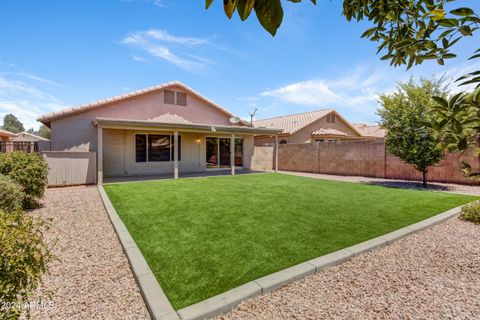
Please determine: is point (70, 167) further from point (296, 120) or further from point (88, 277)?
point (296, 120)

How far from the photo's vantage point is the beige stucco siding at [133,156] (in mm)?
13164

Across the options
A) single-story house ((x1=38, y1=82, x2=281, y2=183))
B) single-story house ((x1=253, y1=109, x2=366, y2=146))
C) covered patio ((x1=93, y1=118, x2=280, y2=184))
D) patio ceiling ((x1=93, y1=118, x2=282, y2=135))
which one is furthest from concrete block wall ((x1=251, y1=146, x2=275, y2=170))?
single-story house ((x1=253, y1=109, x2=366, y2=146))

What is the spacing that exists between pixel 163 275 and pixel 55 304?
1199 millimetres

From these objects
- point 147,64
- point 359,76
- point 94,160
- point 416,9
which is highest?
point 147,64

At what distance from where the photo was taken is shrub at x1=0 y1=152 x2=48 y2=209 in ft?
21.9

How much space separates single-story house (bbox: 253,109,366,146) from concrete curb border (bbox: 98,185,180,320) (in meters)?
18.8

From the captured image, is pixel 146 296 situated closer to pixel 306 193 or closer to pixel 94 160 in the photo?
pixel 306 193

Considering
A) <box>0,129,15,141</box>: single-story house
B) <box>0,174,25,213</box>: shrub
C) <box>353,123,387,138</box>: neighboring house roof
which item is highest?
<box>353,123,387,138</box>: neighboring house roof

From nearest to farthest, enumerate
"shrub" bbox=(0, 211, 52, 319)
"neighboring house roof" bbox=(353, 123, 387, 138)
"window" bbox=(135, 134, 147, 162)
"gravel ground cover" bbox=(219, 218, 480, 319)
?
1. "shrub" bbox=(0, 211, 52, 319)
2. "gravel ground cover" bbox=(219, 218, 480, 319)
3. "window" bbox=(135, 134, 147, 162)
4. "neighboring house roof" bbox=(353, 123, 387, 138)

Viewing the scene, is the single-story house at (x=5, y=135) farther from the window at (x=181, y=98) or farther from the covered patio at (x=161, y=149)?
the window at (x=181, y=98)

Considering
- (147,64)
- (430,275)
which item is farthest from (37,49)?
(430,275)

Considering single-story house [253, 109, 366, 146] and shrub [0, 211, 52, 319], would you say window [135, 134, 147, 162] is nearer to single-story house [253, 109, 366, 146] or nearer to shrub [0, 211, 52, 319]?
single-story house [253, 109, 366, 146]

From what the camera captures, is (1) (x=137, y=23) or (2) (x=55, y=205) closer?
(2) (x=55, y=205)

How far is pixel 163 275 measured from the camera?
10.6 feet
